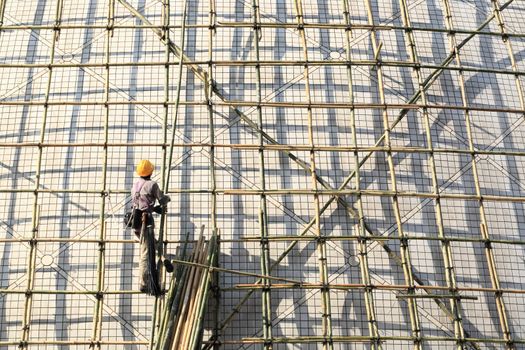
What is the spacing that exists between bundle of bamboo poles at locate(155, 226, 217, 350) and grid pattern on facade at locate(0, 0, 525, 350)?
0.22 m

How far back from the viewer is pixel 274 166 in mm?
11531

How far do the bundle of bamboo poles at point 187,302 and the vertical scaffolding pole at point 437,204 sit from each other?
3209 millimetres

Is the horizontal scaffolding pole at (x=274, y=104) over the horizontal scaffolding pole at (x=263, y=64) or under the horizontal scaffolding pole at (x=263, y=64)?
under

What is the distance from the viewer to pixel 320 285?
10.7 m

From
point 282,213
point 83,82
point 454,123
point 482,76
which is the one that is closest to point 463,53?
point 482,76

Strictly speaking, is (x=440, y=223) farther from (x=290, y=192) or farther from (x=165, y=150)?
(x=165, y=150)

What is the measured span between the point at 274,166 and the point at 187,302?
8.29 ft

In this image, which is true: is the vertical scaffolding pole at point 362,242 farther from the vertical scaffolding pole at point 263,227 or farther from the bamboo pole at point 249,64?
the vertical scaffolding pole at point 263,227

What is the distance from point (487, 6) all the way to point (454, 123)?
234cm

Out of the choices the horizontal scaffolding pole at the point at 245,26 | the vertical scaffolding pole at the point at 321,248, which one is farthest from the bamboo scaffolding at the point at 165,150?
the vertical scaffolding pole at the point at 321,248

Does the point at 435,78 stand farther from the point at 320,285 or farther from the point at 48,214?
the point at 48,214

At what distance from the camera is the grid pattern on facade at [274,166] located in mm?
10750

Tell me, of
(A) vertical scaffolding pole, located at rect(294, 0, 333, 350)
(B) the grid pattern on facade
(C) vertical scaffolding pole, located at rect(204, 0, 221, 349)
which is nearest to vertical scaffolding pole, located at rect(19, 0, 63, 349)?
(B) the grid pattern on facade

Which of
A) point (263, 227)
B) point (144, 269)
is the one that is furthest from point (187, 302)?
point (263, 227)
